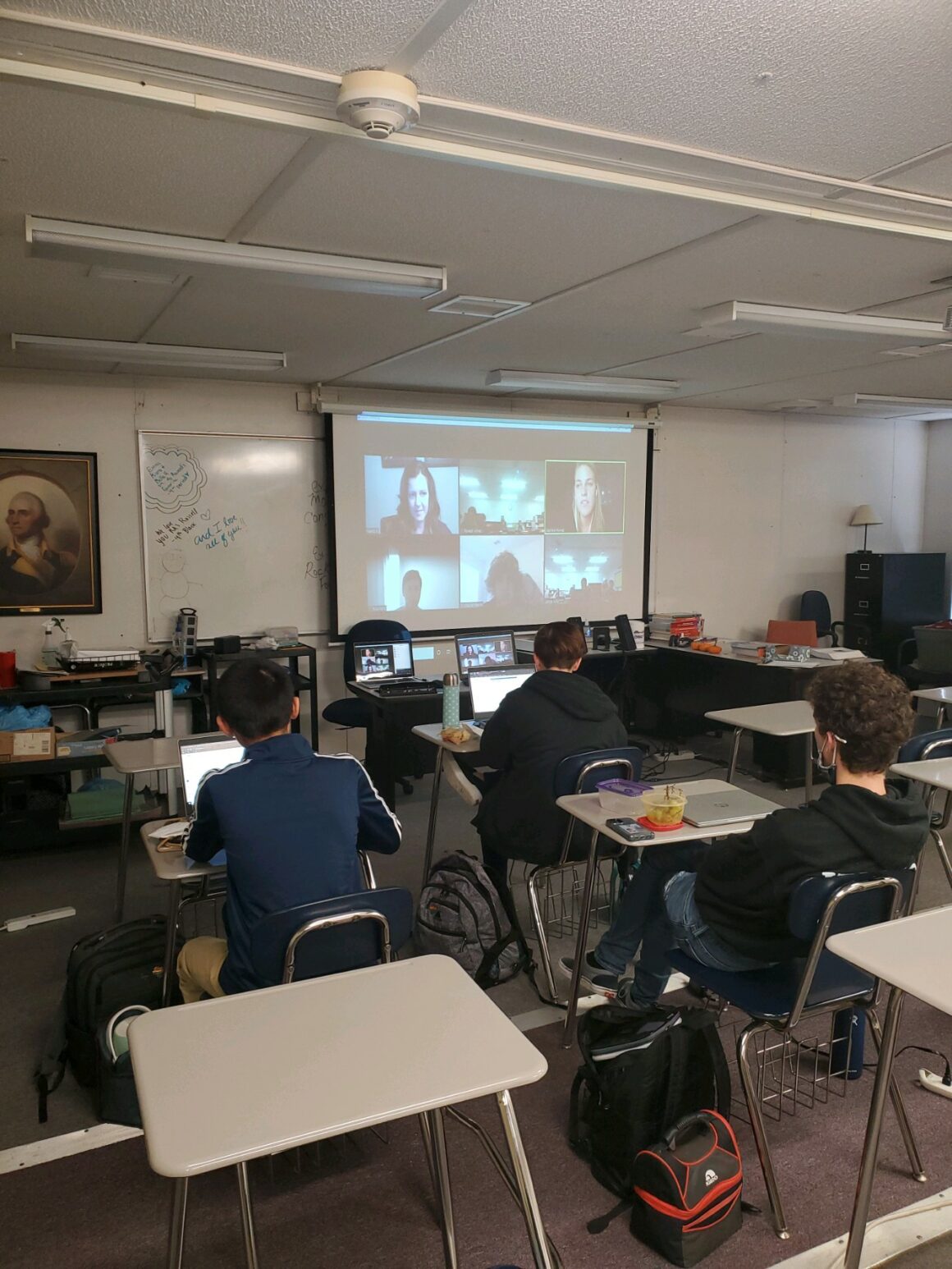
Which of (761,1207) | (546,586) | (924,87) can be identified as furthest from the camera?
(546,586)

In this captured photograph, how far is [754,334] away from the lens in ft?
14.7

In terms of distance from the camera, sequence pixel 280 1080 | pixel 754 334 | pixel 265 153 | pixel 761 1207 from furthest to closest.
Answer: pixel 754 334 < pixel 265 153 < pixel 761 1207 < pixel 280 1080

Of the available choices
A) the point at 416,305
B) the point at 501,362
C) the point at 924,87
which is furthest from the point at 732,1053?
the point at 501,362

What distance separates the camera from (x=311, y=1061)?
1.38 metres

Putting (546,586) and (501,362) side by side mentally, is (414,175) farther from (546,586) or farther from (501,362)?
(546,586)

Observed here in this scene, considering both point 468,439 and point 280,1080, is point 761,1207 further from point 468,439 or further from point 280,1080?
point 468,439

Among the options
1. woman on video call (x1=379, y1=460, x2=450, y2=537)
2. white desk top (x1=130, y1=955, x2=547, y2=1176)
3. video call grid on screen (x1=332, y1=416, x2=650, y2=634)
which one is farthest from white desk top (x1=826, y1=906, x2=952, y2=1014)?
woman on video call (x1=379, y1=460, x2=450, y2=537)

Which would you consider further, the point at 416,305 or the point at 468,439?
the point at 468,439

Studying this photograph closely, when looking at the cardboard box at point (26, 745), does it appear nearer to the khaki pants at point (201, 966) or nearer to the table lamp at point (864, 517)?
the khaki pants at point (201, 966)

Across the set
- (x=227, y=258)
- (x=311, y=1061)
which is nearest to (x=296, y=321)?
(x=227, y=258)

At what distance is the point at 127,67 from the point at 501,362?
3.61m

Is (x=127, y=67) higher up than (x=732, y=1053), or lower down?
higher up

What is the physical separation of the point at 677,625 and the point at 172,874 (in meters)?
5.15

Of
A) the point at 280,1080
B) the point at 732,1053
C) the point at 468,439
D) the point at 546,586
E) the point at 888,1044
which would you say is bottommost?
the point at 732,1053
